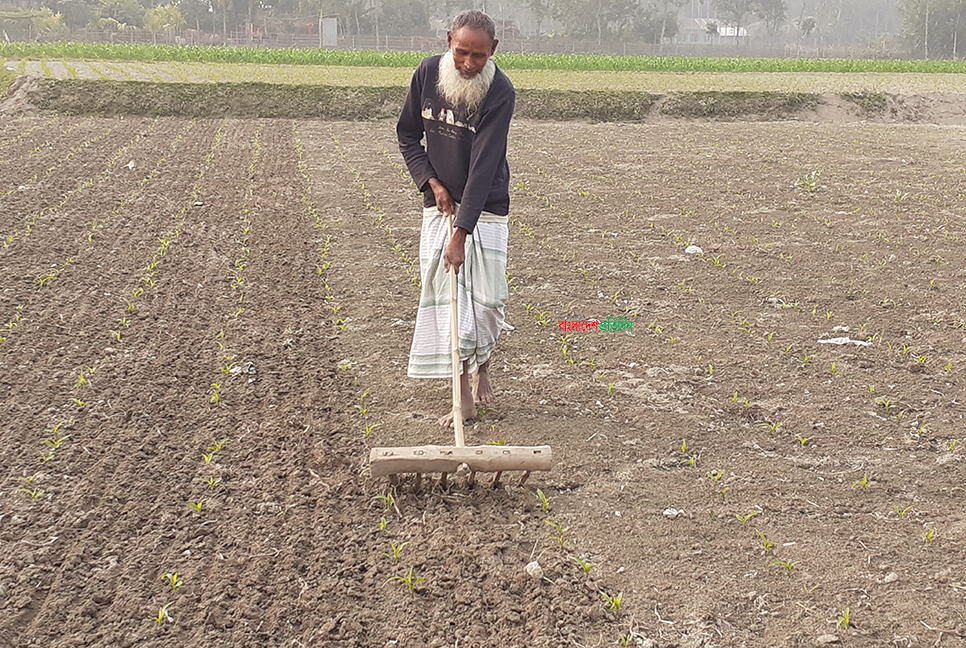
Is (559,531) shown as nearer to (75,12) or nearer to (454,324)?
(454,324)

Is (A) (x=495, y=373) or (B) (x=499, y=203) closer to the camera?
(B) (x=499, y=203)

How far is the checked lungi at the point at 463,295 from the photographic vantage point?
3844 mm

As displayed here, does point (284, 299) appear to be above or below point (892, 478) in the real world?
above

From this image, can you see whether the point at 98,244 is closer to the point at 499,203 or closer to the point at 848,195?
the point at 499,203

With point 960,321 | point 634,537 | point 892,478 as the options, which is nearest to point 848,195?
point 960,321

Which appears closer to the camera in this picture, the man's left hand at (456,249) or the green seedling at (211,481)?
the green seedling at (211,481)

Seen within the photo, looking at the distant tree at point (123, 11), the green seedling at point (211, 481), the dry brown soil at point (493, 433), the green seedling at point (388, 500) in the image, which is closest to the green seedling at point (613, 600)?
the dry brown soil at point (493, 433)

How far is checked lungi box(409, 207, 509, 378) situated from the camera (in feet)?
12.6

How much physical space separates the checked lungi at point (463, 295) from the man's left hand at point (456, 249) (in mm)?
136

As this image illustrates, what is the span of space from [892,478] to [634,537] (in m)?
1.33

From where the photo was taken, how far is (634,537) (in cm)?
320

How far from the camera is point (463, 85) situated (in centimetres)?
349

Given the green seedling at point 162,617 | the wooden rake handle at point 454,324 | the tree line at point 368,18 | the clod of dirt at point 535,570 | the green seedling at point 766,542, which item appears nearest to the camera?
the green seedling at point 162,617

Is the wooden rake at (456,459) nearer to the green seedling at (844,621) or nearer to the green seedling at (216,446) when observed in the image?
the green seedling at (216,446)
